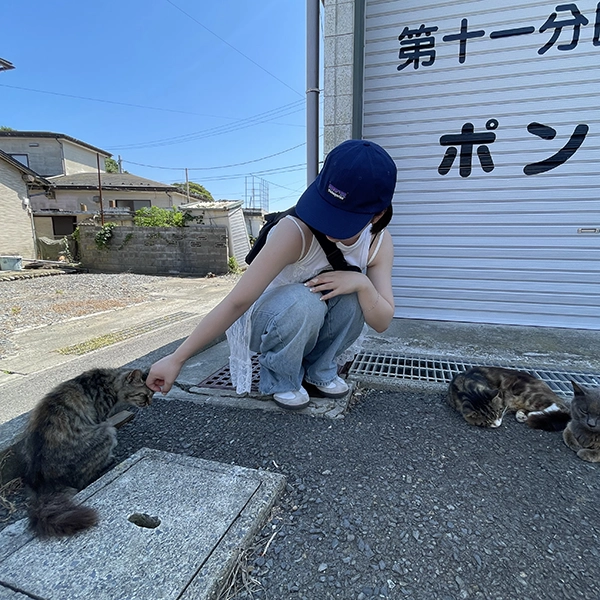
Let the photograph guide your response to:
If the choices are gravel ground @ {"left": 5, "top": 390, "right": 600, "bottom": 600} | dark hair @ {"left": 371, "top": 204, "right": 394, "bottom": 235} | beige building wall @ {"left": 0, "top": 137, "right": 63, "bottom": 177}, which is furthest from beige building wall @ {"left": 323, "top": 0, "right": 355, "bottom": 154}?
beige building wall @ {"left": 0, "top": 137, "right": 63, "bottom": 177}

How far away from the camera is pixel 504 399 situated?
1.70m

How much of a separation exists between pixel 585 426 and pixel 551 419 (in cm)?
16

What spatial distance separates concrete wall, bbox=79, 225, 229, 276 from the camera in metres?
10.7

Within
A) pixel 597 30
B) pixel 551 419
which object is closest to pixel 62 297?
pixel 551 419

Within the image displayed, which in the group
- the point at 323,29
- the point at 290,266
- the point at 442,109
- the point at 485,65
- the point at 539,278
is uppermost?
the point at 323,29

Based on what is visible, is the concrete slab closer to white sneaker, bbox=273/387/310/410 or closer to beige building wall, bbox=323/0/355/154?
white sneaker, bbox=273/387/310/410

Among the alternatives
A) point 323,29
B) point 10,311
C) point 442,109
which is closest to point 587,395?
point 442,109

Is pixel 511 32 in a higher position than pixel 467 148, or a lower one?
higher

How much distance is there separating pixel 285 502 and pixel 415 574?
440 millimetres

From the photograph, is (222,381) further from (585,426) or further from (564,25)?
(564,25)

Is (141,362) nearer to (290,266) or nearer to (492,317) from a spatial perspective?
(290,266)

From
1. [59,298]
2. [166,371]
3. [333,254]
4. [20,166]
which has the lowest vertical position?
[59,298]

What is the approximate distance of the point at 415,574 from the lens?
94cm

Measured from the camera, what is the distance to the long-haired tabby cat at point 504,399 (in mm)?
1607
